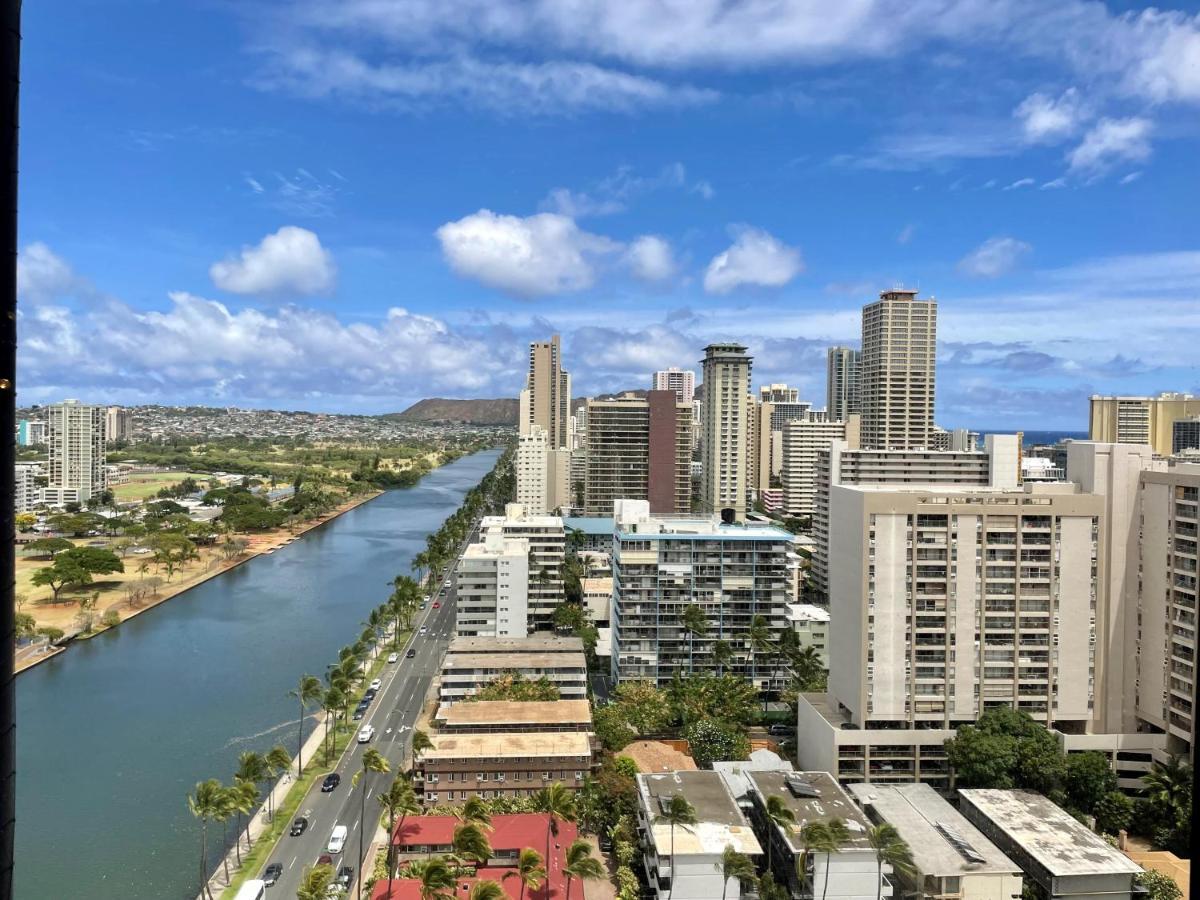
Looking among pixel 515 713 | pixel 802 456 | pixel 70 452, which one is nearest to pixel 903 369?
pixel 802 456

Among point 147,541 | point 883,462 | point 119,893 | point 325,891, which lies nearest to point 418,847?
point 325,891

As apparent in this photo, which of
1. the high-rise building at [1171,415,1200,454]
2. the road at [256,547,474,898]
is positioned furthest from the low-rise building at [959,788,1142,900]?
the high-rise building at [1171,415,1200,454]

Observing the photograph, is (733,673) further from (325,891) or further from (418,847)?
(325,891)

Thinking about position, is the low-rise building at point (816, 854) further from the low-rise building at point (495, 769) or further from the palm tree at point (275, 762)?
the palm tree at point (275, 762)

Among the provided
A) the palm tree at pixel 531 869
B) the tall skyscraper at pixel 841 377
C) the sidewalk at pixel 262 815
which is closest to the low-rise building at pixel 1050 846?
the palm tree at pixel 531 869

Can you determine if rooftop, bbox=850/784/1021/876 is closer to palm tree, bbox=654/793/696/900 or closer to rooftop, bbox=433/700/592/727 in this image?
palm tree, bbox=654/793/696/900

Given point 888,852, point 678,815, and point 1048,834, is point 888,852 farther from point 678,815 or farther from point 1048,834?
point 1048,834
